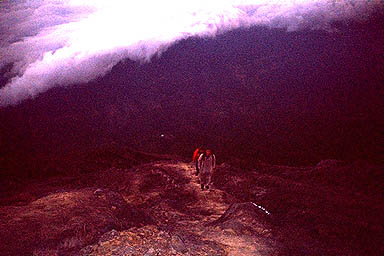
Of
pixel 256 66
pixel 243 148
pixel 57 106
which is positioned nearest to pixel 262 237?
pixel 243 148

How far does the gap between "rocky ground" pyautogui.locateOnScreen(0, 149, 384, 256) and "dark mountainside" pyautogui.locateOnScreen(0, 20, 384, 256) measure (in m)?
0.05

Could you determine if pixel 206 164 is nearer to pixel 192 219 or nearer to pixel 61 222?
pixel 192 219

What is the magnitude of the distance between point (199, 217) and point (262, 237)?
2.90 m

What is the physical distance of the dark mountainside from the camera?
23.9ft

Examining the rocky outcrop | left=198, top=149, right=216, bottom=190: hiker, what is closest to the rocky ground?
the rocky outcrop

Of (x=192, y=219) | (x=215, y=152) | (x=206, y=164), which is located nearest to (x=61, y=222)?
(x=192, y=219)

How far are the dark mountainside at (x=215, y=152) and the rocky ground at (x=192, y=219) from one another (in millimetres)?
48

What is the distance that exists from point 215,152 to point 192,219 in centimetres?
2722

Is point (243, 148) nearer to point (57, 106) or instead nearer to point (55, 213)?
point (55, 213)

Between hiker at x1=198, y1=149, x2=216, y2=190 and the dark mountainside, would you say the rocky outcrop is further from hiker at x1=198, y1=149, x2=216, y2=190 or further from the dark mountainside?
hiker at x1=198, y1=149, x2=216, y2=190

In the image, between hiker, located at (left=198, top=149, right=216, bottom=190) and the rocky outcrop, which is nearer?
the rocky outcrop

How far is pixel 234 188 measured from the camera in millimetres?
13117

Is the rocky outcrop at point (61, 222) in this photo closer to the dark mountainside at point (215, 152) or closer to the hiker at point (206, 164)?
the dark mountainside at point (215, 152)

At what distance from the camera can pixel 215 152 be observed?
36.5m
